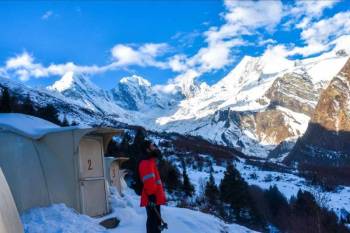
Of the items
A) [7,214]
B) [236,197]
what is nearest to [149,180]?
[7,214]

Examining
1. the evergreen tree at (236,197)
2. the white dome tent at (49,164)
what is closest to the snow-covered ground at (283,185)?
the evergreen tree at (236,197)

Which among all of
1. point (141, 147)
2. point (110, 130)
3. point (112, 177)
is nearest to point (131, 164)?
point (112, 177)

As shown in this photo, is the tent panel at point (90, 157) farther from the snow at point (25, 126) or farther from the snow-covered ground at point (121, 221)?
the snow-covered ground at point (121, 221)

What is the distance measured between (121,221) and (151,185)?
5208 mm

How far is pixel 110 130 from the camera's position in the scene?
49.3 feet

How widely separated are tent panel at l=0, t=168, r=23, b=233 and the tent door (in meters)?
10.3

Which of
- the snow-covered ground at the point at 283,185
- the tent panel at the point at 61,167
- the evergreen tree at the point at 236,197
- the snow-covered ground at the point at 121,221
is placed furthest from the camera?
the snow-covered ground at the point at 283,185

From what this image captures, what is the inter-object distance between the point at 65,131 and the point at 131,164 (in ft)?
139

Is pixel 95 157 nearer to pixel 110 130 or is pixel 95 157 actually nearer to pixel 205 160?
pixel 110 130

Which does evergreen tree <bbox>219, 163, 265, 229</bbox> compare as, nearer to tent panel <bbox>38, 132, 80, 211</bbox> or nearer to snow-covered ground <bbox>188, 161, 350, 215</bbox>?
snow-covered ground <bbox>188, 161, 350, 215</bbox>

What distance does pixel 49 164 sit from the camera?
14047 mm

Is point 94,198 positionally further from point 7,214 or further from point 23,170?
point 7,214

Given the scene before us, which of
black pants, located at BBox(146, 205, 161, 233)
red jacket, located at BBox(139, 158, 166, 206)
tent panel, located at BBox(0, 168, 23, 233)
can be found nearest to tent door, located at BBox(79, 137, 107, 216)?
black pants, located at BBox(146, 205, 161, 233)

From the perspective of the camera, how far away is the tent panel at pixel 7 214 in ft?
11.0
